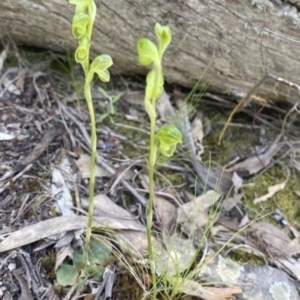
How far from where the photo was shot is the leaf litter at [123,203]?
1.57 meters

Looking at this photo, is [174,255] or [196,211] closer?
[174,255]

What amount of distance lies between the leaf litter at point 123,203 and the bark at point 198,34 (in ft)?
0.40

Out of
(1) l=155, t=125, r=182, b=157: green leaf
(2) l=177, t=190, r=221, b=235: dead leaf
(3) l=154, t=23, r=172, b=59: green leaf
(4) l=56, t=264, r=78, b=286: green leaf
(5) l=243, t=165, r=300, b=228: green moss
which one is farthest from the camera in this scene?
→ (5) l=243, t=165, r=300, b=228: green moss

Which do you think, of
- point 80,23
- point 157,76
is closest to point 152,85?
point 157,76

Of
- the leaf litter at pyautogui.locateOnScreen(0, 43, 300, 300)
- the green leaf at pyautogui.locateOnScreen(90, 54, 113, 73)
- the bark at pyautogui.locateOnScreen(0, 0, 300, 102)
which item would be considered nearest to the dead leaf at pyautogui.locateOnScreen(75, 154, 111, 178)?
the leaf litter at pyautogui.locateOnScreen(0, 43, 300, 300)

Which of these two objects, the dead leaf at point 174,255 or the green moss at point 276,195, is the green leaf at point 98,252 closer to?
the dead leaf at point 174,255

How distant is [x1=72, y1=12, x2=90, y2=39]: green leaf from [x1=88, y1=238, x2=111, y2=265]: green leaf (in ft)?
1.93

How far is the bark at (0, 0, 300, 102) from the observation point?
6.04ft

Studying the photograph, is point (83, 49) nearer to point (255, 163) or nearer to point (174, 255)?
point (174, 255)

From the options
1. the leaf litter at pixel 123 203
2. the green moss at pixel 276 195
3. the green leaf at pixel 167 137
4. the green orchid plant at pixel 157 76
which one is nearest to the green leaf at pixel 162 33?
the green orchid plant at pixel 157 76

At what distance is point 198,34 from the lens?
1.91 m

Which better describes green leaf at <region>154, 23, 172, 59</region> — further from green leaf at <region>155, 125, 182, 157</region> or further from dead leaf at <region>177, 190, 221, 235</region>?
dead leaf at <region>177, 190, 221, 235</region>

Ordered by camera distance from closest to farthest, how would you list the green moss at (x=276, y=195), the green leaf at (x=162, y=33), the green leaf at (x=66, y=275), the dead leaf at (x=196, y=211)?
1. the green leaf at (x=162, y=33)
2. the green leaf at (x=66, y=275)
3. the dead leaf at (x=196, y=211)
4. the green moss at (x=276, y=195)

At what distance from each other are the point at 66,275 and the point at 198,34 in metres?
0.89
